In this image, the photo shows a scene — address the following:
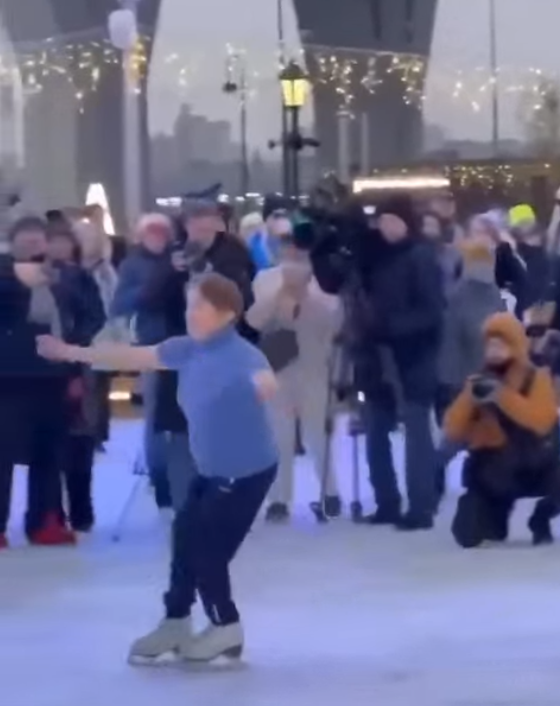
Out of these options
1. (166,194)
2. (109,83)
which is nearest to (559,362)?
(109,83)

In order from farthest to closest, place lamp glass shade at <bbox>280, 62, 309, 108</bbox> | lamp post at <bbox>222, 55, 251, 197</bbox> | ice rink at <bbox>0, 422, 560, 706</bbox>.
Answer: lamp post at <bbox>222, 55, 251, 197</bbox> < lamp glass shade at <bbox>280, 62, 309, 108</bbox> < ice rink at <bbox>0, 422, 560, 706</bbox>

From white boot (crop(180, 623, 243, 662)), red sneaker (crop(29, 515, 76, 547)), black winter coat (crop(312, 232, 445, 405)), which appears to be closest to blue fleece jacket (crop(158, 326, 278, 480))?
white boot (crop(180, 623, 243, 662))

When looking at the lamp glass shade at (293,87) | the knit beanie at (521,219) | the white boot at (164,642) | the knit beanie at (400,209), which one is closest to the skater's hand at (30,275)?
the knit beanie at (400,209)

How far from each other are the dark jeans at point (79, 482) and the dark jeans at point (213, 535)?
10.7ft

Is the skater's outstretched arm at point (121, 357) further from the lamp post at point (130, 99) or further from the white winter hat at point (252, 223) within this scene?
the lamp post at point (130, 99)

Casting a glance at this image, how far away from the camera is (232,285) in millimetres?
7379

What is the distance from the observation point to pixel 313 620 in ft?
26.8

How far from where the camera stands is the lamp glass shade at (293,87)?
82.3 ft

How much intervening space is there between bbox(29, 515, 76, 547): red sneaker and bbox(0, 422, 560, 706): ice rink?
101 mm

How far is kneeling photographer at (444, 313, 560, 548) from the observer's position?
9.76 metres

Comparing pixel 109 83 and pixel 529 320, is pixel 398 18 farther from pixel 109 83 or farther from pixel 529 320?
pixel 529 320

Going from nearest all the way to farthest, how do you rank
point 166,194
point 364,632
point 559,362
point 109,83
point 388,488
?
point 364,632 < point 388,488 < point 559,362 < point 109,83 < point 166,194

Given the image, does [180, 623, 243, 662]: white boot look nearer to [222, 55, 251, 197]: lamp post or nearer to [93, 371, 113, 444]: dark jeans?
[93, 371, 113, 444]: dark jeans

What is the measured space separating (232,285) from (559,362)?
4.67m
